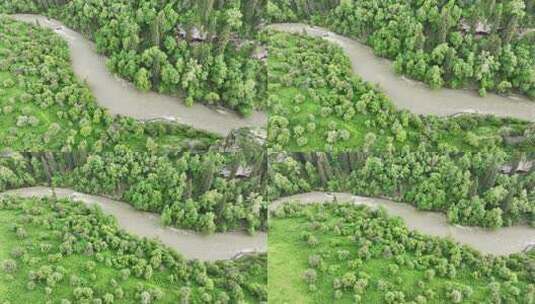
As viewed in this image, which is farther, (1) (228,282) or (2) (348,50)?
(2) (348,50)

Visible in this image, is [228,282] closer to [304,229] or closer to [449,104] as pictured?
[304,229]

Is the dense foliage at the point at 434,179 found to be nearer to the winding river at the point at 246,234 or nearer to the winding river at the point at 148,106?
the winding river at the point at 246,234

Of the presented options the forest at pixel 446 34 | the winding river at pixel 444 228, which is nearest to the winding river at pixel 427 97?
the forest at pixel 446 34

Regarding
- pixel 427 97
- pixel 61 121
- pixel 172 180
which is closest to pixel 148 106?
pixel 172 180

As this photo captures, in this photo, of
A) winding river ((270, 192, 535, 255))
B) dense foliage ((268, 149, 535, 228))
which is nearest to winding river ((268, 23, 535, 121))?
dense foliage ((268, 149, 535, 228))

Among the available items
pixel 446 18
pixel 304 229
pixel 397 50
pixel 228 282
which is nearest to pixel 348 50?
pixel 397 50

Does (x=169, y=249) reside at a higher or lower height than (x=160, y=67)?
lower
